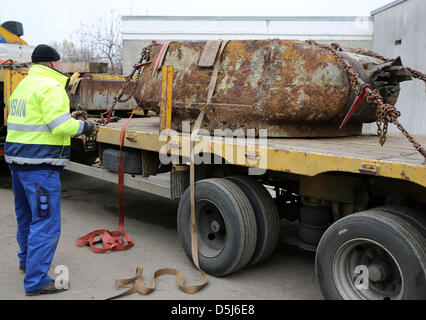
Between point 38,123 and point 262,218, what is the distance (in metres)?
2.11

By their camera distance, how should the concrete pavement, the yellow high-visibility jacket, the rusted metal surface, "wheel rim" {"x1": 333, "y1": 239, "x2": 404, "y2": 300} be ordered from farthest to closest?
the rusted metal surface, the concrete pavement, the yellow high-visibility jacket, "wheel rim" {"x1": 333, "y1": 239, "x2": 404, "y2": 300}

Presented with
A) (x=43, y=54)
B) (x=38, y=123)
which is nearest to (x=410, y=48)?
(x=43, y=54)

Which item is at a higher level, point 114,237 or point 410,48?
point 410,48

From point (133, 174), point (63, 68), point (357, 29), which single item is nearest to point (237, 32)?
point (357, 29)

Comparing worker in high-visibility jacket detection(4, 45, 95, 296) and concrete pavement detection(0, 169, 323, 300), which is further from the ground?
worker in high-visibility jacket detection(4, 45, 95, 296)

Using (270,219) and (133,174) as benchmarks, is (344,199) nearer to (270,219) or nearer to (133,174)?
(270,219)

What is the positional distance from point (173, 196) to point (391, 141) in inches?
91.7

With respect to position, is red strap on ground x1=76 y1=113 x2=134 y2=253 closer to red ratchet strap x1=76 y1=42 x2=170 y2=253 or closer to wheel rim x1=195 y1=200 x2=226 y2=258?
red ratchet strap x1=76 y1=42 x2=170 y2=253

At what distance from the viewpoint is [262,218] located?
4508mm

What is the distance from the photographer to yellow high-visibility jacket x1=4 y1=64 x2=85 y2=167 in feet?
13.3

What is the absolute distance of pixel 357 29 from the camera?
1490cm

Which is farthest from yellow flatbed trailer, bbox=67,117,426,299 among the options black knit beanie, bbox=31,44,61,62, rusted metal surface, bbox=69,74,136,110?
rusted metal surface, bbox=69,74,136,110

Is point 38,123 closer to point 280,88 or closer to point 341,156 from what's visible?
point 280,88

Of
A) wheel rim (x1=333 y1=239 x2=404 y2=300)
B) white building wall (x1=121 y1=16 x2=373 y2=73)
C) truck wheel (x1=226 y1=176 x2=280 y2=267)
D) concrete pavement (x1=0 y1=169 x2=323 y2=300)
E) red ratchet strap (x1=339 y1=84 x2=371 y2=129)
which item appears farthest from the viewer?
white building wall (x1=121 y1=16 x2=373 y2=73)
